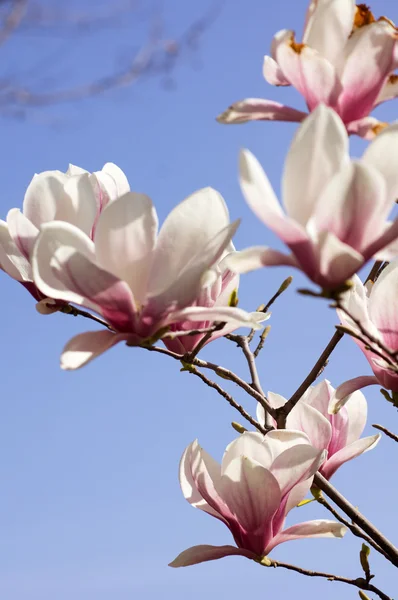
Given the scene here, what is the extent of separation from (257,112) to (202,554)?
0.54m

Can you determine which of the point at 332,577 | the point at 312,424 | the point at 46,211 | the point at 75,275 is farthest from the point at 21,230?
the point at 332,577

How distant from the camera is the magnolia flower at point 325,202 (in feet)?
1.79

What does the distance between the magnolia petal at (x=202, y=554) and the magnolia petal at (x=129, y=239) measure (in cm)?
40

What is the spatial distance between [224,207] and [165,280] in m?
0.09

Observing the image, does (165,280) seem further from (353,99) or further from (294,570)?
(294,570)

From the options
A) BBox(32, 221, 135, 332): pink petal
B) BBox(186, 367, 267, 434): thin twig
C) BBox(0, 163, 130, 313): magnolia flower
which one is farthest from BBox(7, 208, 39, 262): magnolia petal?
BBox(186, 367, 267, 434): thin twig

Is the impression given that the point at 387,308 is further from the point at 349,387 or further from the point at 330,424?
the point at 330,424

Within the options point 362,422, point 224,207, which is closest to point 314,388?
point 362,422

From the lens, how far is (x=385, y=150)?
59cm

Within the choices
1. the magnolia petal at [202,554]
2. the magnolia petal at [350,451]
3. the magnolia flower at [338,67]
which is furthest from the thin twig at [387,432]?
the magnolia flower at [338,67]

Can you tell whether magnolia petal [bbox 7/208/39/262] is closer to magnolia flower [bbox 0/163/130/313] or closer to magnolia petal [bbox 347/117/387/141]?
magnolia flower [bbox 0/163/130/313]

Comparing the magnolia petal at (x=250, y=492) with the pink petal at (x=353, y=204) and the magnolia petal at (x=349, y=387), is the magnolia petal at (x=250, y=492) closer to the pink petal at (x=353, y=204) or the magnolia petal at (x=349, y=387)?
the magnolia petal at (x=349, y=387)

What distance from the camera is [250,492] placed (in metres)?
0.85

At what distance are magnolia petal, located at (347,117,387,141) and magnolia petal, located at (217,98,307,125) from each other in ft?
0.17
